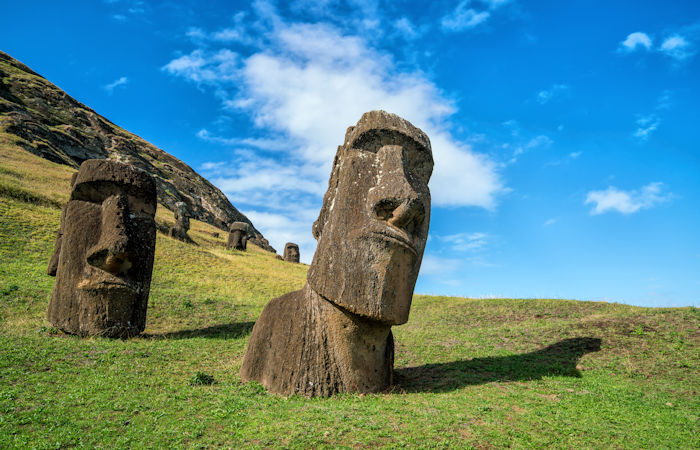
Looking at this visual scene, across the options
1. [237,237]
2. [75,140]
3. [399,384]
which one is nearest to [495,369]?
[399,384]

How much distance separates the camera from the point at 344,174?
25.2 ft

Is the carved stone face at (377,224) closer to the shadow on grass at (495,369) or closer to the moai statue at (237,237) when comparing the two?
the shadow on grass at (495,369)

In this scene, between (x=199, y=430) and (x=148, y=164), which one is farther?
(x=148, y=164)

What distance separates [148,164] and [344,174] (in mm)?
90036

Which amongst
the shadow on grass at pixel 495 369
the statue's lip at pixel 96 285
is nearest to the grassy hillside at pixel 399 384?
the shadow on grass at pixel 495 369

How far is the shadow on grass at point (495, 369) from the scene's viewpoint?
8.45 meters

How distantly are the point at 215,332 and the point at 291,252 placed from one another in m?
30.5

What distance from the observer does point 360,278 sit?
6.97 m

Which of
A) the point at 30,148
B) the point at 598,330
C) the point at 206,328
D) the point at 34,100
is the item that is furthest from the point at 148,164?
the point at 598,330

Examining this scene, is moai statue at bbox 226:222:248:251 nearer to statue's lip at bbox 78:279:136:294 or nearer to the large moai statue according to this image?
the large moai statue

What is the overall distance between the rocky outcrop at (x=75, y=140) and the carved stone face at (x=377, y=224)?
2207 inches

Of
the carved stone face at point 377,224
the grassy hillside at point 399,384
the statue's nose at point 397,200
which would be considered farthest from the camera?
the statue's nose at point 397,200

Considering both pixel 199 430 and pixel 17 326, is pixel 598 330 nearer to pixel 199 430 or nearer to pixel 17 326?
pixel 199 430

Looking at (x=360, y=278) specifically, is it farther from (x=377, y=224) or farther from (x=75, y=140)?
(x=75, y=140)
